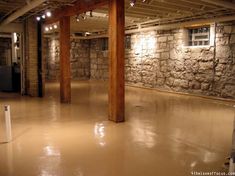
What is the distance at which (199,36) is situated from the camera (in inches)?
332

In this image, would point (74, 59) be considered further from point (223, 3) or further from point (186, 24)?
point (223, 3)

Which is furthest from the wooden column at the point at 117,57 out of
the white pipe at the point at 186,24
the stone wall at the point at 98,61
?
the stone wall at the point at 98,61

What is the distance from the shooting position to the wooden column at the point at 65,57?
711cm

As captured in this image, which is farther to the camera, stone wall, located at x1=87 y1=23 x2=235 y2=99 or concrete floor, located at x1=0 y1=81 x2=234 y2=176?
stone wall, located at x1=87 y1=23 x2=235 y2=99

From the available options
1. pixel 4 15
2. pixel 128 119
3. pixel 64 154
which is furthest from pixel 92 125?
pixel 4 15

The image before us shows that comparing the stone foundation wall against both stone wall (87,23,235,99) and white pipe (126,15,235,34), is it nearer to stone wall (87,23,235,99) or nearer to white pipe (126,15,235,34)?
stone wall (87,23,235,99)

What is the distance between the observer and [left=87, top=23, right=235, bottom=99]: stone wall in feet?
24.5

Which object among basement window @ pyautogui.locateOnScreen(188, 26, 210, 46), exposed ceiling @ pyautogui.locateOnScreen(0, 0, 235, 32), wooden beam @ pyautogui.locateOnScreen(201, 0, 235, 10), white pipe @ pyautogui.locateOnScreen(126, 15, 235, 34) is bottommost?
basement window @ pyautogui.locateOnScreen(188, 26, 210, 46)

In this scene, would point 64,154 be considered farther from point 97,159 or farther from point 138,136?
point 138,136

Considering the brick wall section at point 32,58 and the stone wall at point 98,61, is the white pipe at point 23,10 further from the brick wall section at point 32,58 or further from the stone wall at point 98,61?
the stone wall at point 98,61

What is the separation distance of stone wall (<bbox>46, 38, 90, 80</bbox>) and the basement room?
2.02 meters

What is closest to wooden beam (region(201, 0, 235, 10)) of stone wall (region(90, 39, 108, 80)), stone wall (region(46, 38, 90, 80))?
stone wall (region(90, 39, 108, 80))

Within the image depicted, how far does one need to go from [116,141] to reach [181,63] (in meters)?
5.50

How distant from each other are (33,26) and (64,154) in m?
5.98
